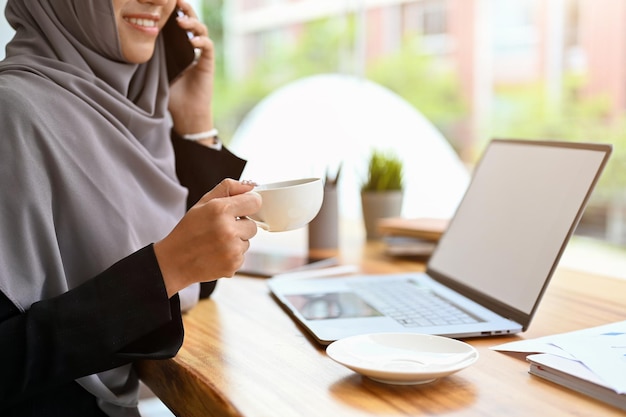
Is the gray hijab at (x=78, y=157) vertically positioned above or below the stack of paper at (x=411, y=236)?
above

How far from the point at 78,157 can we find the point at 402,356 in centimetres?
55

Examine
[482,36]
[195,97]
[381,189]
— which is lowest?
[381,189]

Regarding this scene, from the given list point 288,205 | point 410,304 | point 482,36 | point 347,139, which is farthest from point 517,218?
→ point 482,36

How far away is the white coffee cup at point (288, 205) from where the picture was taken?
937mm

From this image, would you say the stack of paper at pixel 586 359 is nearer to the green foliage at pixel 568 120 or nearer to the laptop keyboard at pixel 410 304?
the laptop keyboard at pixel 410 304

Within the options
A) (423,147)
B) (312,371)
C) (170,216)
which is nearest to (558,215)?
(312,371)

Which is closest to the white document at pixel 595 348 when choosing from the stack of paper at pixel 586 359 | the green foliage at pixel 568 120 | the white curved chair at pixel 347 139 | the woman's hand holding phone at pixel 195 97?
the stack of paper at pixel 586 359

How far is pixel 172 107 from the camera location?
1.47 metres

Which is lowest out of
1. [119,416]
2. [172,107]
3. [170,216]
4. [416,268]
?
[119,416]

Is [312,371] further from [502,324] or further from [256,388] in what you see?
[502,324]

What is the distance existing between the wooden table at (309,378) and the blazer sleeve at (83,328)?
8cm

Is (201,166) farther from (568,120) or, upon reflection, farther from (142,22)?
(568,120)

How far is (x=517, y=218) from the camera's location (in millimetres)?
1235

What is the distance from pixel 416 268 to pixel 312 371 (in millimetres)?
648
